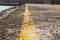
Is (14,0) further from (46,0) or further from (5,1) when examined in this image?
(46,0)

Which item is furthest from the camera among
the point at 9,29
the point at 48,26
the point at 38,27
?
the point at 48,26

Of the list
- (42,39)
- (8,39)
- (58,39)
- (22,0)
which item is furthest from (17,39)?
(22,0)

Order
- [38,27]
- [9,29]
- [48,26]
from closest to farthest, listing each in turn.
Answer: [9,29]
[38,27]
[48,26]

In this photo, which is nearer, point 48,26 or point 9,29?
point 9,29

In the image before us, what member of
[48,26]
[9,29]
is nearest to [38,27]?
[48,26]

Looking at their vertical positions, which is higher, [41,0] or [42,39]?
[42,39]

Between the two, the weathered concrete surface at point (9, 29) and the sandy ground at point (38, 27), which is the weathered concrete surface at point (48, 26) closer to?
the sandy ground at point (38, 27)

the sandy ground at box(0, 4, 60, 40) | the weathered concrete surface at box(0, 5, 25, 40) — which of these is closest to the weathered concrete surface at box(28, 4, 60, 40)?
the sandy ground at box(0, 4, 60, 40)

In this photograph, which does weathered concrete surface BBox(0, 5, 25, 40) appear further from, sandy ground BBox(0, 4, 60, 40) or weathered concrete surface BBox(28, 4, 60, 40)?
weathered concrete surface BBox(28, 4, 60, 40)

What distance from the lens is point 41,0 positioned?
55.4 meters

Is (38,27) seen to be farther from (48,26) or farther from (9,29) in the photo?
(9,29)

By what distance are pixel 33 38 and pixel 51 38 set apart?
22 centimetres

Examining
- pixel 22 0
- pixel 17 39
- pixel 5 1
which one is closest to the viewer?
pixel 17 39

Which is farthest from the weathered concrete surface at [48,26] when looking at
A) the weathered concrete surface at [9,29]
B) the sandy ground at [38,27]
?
the weathered concrete surface at [9,29]
